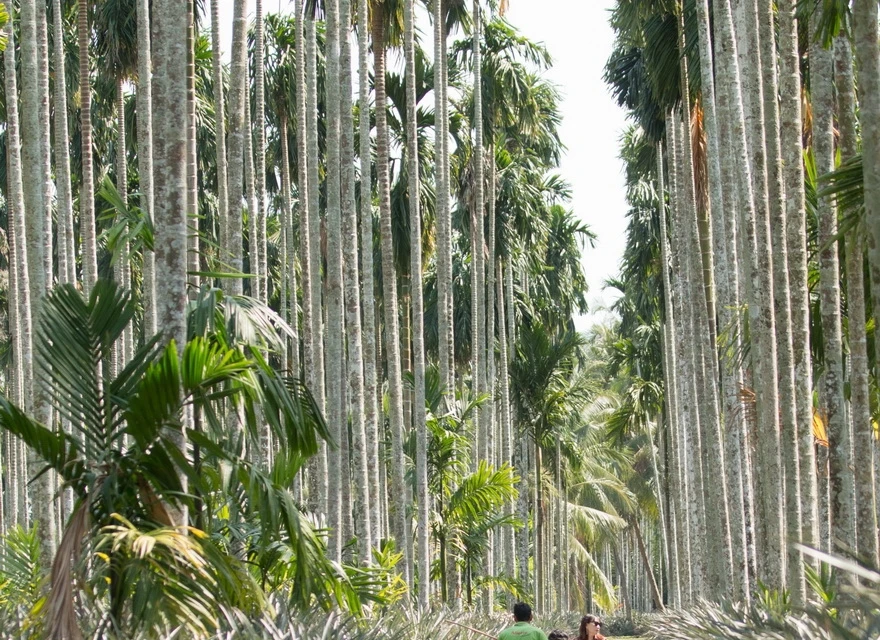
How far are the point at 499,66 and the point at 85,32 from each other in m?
10.3

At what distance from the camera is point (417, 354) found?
65.4ft

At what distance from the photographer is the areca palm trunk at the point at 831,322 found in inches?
416

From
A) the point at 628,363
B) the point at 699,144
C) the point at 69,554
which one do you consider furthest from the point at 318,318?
the point at 628,363

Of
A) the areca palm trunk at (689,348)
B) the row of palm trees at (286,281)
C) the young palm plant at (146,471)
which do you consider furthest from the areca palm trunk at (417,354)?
the young palm plant at (146,471)

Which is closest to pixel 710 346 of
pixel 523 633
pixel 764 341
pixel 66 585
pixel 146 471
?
pixel 764 341

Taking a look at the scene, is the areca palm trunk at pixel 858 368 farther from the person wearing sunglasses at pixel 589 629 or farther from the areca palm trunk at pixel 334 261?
the areca palm trunk at pixel 334 261

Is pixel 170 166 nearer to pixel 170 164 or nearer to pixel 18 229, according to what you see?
pixel 170 164

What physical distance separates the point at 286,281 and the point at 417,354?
7.33 m

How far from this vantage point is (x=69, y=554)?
6719 mm

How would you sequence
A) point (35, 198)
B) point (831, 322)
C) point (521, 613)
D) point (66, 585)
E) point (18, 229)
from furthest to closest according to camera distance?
point (18, 229)
point (35, 198)
point (831, 322)
point (521, 613)
point (66, 585)

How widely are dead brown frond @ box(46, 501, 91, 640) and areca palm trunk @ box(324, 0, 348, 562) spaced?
28.1ft

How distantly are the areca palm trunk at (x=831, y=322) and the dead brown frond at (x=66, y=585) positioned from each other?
6.63 metres

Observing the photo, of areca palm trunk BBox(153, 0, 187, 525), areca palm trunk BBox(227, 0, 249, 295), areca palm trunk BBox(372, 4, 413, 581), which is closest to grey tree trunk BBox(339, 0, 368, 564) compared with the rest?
areca palm trunk BBox(227, 0, 249, 295)

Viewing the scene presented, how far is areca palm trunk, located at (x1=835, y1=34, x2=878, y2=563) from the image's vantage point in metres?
9.88
